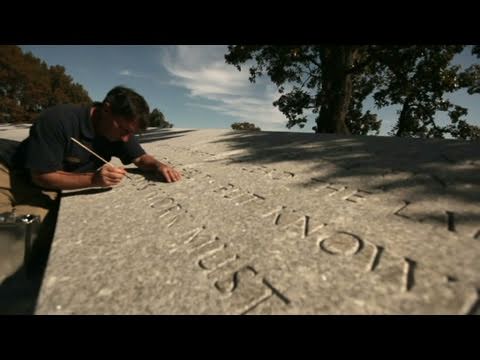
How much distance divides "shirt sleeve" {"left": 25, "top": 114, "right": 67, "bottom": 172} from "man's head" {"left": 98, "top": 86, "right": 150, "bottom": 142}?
0.37 m

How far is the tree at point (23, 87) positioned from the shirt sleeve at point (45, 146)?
27.1 meters

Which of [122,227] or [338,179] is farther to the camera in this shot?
[338,179]

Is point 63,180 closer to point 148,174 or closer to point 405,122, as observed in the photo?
point 148,174

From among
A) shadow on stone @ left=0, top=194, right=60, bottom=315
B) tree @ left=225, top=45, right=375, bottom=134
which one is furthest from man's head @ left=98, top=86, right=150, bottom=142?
tree @ left=225, top=45, right=375, bottom=134

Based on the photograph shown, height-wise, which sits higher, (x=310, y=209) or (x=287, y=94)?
(x=287, y=94)

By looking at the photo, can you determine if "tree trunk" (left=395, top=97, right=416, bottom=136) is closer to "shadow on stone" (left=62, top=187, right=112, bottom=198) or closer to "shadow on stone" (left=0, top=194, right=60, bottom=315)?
"shadow on stone" (left=62, top=187, right=112, bottom=198)

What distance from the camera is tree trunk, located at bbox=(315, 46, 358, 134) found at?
9.55m

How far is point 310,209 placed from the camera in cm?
160

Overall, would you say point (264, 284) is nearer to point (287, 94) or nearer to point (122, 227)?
point (122, 227)

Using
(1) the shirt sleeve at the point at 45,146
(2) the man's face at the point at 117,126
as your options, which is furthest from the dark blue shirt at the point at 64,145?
(2) the man's face at the point at 117,126

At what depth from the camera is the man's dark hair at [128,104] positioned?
244cm
